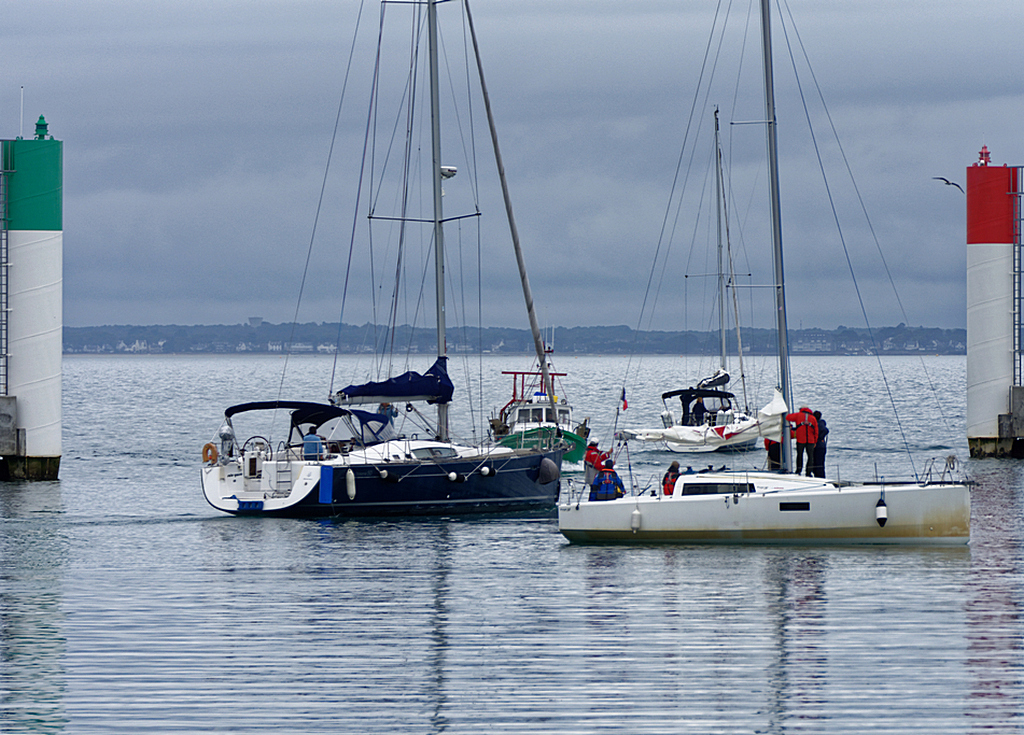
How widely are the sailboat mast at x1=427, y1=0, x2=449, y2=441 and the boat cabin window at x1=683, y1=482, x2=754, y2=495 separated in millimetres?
8938

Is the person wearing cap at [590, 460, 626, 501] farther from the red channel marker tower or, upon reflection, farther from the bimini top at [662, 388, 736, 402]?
the bimini top at [662, 388, 736, 402]

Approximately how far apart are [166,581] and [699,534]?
9.70 meters

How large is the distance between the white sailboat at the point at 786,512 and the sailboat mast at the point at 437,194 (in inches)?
338

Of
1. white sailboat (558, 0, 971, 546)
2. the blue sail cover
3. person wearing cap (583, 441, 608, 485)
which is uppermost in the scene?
the blue sail cover

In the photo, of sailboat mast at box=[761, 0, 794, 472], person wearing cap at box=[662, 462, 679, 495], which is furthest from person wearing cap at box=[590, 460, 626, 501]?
sailboat mast at box=[761, 0, 794, 472]

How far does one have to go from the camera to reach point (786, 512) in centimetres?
2550

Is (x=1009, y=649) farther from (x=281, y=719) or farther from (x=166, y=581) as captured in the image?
(x=166, y=581)

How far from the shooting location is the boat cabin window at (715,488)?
84.5 feet

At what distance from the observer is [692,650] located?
17281 millimetres

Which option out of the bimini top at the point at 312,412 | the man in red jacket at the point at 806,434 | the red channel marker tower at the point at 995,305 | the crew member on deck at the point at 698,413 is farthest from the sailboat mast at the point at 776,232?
the crew member on deck at the point at 698,413

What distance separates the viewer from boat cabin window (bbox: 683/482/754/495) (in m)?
25.8

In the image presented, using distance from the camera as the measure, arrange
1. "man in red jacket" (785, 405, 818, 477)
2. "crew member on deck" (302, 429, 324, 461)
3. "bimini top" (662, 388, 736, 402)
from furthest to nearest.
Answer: "bimini top" (662, 388, 736, 402)
"crew member on deck" (302, 429, 324, 461)
"man in red jacket" (785, 405, 818, 477)

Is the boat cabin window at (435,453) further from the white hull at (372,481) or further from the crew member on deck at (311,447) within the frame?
the crew member on deck at (311,447)

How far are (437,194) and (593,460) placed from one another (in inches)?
397
